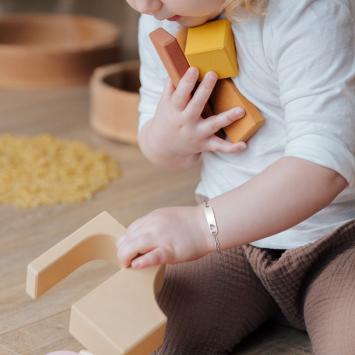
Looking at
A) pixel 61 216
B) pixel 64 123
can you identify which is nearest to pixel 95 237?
pixel 61 216

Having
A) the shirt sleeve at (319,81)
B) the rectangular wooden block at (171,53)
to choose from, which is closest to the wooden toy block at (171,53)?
the rectangular wooden block at (171,53)

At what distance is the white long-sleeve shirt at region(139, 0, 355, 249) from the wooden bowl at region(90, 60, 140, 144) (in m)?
0.71

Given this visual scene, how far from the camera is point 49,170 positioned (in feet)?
4.65

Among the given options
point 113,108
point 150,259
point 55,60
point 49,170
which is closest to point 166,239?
point 150,259

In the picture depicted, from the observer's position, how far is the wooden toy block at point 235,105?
0.85 metres

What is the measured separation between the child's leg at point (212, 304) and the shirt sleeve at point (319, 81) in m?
0.19

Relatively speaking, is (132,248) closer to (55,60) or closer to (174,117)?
(174,117)

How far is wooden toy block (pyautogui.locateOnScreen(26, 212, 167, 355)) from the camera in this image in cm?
71

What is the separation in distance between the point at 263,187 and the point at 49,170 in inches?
28.6

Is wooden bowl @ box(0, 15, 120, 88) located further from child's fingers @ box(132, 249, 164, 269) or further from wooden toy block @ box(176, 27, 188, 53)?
child's fingers @ box(132, 249, 164, 269)

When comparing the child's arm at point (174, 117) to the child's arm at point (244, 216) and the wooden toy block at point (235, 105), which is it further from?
the child's arm at point (244, 216)

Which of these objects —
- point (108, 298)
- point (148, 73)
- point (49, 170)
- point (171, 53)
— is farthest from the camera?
point (49, 170)

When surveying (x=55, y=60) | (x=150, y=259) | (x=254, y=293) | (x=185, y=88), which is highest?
(x=185, y=88)

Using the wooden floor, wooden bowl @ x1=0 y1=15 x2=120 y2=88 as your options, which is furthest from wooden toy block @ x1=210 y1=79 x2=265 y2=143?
wooden bowl @ x1=0 y1=15 x2=120 y2=88
